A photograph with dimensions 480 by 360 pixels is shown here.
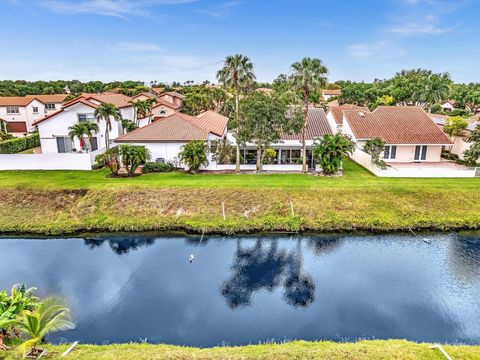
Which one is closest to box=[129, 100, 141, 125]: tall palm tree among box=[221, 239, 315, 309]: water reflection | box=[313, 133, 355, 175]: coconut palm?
box=[313, 133, 355, 175]: coconut palm

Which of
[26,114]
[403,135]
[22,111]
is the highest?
[22,111]

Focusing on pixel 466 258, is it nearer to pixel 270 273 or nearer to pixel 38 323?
pixel 270 273

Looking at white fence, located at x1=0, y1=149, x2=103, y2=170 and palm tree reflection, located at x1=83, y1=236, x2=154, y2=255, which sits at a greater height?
white fence, located at x1=0, y1=149, x2=103, y2=170

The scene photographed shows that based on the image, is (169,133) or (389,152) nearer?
(169,133)

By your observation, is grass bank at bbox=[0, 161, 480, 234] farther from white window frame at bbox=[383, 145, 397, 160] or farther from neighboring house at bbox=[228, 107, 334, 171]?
white window frame at bbox=[383, 145, 397, 160]

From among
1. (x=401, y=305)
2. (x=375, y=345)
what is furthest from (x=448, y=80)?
(x=375, y=345)

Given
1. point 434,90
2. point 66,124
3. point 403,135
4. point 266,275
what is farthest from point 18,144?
point 434,90

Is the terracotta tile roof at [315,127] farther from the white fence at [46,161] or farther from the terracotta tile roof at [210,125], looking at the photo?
the white fence at [46,161]
